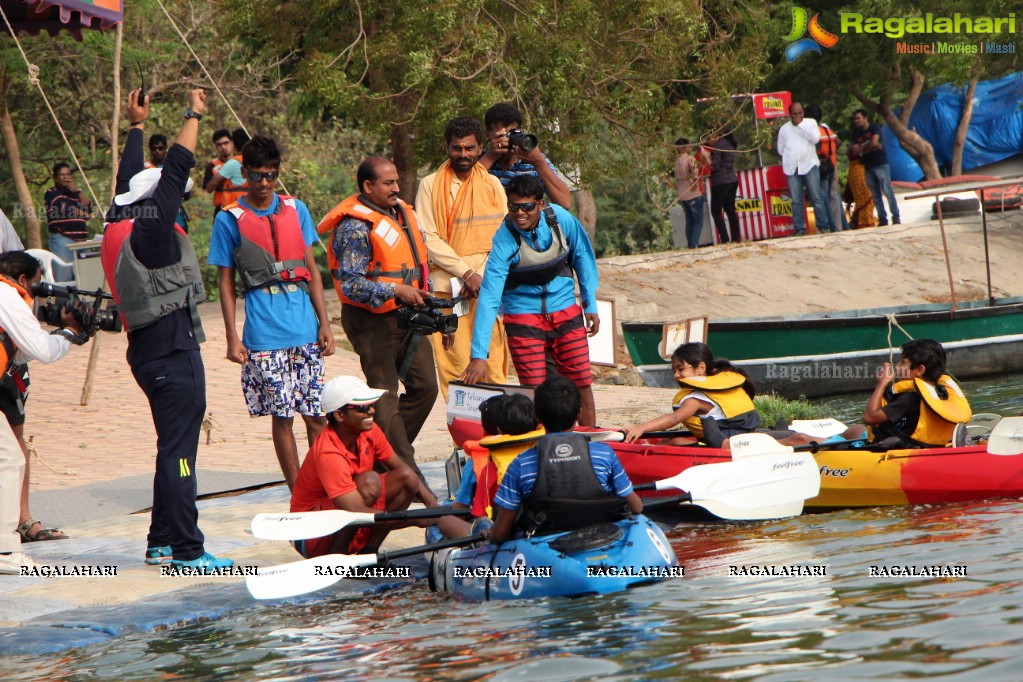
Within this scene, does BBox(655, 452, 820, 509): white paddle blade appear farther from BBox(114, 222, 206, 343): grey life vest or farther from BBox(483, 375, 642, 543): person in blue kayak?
BBox(114, 222, 206, 343): grey life vest

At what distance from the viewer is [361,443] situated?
267 inches

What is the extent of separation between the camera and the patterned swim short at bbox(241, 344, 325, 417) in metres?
7.49

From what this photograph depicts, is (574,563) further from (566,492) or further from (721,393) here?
(721,393)

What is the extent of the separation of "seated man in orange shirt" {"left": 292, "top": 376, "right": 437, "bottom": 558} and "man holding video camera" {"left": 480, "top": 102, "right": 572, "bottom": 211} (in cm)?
213

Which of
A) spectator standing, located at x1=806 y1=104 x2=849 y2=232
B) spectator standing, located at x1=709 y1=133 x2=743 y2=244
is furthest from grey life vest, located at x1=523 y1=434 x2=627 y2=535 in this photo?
spectator standing, located at x1=806 y1=104 x2=849 y2=232

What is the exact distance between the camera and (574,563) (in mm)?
5871

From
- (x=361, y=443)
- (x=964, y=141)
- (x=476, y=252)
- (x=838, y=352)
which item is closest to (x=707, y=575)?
(x=361, y=443)

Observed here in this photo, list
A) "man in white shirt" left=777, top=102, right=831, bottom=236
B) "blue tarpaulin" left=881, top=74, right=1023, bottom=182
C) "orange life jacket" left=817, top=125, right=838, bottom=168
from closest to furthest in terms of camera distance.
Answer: "man in white shirt" left=777, top=102, right=831, bottom=236 < "orange life jacket" left=817, top=125, right=838, bottom=168 < "blue tarpaulin" left=881, top=74, right=1023, bottom=182

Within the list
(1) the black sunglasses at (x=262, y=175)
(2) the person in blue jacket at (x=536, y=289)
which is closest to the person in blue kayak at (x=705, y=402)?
(2) the person in blue jacket at (x=536, y=289)

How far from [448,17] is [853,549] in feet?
27.3

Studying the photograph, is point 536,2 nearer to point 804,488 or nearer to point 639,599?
point 804,488

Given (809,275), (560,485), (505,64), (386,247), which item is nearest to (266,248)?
(386,247)

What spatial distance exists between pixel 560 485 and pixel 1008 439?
314cm

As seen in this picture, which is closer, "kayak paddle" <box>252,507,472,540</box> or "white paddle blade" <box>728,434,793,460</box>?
"kayak paddle" <box>252,507,472,540</box>
